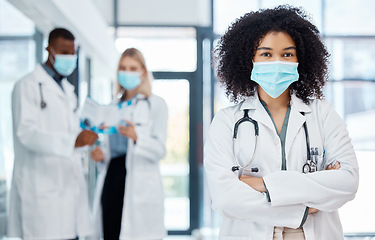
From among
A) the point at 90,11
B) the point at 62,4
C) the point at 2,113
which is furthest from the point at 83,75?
the point at 2,113

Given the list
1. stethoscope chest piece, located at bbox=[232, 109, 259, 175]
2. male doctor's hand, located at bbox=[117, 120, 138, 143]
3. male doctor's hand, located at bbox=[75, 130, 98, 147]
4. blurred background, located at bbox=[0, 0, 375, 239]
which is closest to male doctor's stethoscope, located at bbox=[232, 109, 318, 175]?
stethoscope chest piece, located at bbox=[232, 109, 259, 175]

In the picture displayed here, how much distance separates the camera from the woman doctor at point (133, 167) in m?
2.76

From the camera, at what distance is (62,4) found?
295cm

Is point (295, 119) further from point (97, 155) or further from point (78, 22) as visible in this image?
point (78, 22)

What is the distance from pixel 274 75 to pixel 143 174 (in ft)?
4.89

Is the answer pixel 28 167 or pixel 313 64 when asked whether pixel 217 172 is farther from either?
pixel 28 167

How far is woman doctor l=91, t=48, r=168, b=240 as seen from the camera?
276 centimetres

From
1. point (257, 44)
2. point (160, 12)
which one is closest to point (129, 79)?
point (257, 44)

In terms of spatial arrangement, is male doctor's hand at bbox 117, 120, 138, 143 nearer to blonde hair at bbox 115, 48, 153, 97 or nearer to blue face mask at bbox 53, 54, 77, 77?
blonde hair at bbox 115, 48, 153, 97

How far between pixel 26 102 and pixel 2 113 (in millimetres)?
230

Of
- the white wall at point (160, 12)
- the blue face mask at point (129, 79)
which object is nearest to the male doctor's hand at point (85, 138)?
the blue face mask at point (129, 79)

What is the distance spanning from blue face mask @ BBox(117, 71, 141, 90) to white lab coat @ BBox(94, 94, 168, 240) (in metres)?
0.08

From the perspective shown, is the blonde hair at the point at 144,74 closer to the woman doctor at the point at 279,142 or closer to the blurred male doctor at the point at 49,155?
the blurred male doctor at the point at 49,155

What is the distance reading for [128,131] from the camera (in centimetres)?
271
